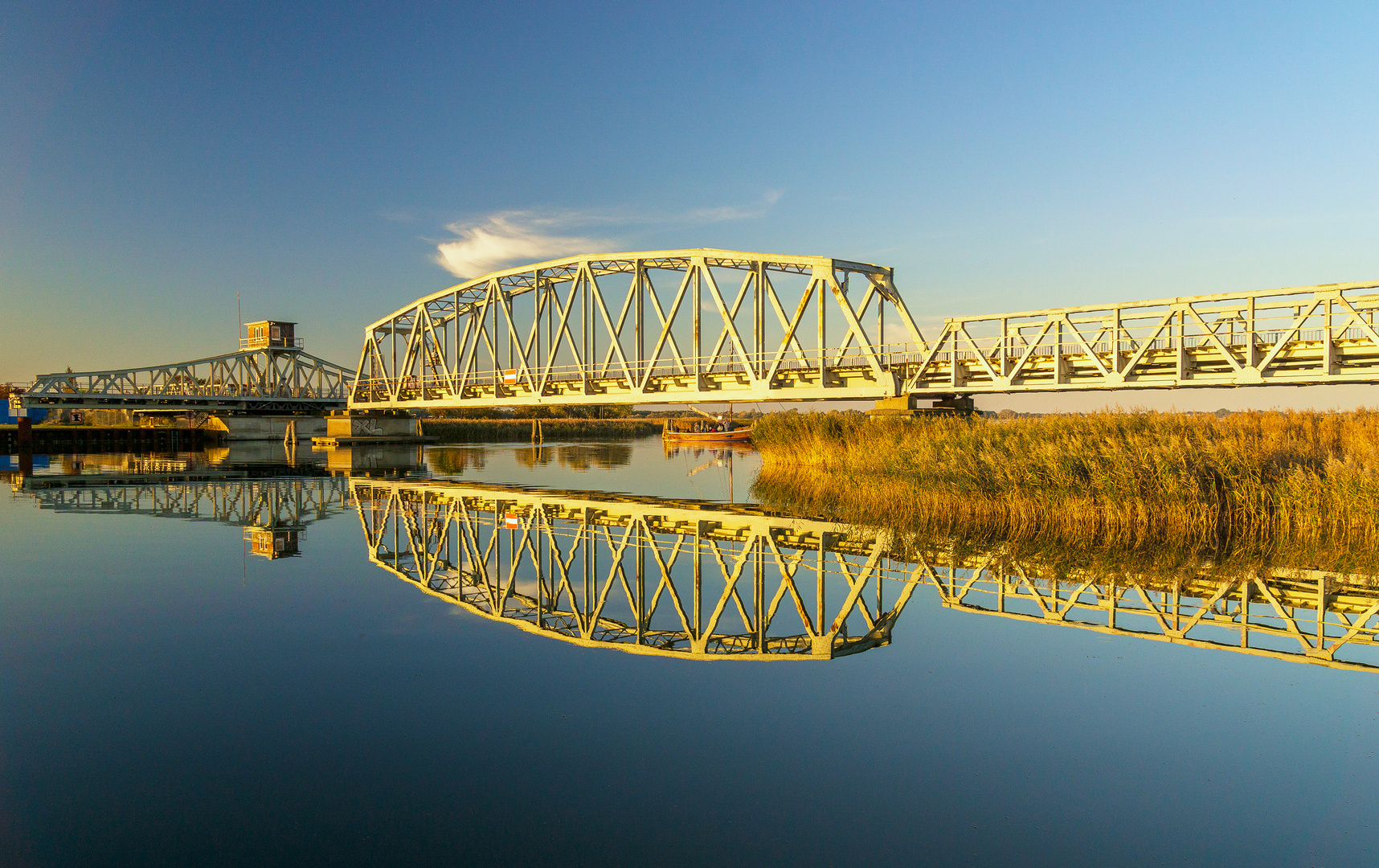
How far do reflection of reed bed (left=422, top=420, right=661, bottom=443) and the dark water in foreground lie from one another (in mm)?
89833

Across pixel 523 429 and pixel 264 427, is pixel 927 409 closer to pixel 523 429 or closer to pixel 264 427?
pixel 264 427

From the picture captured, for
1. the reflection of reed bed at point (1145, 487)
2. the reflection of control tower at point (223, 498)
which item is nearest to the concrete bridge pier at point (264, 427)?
the reflection of control tower at point (223, 498)

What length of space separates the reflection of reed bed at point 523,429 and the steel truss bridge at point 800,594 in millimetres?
85136

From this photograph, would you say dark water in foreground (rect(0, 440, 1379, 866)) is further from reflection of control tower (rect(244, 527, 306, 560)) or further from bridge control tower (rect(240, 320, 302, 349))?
bridge control tower (rect(240, 320, 302, 349))

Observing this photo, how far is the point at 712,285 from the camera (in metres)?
43.7

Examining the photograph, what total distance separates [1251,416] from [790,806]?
29654mm

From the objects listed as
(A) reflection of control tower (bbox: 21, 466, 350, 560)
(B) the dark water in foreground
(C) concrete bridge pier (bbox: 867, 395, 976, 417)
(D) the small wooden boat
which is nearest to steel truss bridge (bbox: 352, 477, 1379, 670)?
(B) the dark water in foreground

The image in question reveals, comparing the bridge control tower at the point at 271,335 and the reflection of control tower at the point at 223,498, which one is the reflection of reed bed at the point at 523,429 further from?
the reflection of control tower at the point at 223,498

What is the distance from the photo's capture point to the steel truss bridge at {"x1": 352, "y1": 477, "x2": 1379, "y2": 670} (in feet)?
33.5

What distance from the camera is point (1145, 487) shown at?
17656 mm

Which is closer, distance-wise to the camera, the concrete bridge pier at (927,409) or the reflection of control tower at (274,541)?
the reflection of control tower at (274,541)

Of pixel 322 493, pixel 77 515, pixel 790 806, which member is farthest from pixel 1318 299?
pixel 77 515

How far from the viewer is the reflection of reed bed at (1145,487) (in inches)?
617

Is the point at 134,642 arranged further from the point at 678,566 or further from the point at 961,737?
the point at 961,737
